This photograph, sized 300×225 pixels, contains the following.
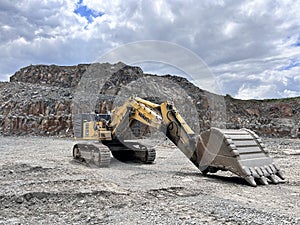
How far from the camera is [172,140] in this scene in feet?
24.3

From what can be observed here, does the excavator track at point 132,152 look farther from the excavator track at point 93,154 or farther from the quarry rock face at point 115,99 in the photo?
the quarry rock face at point 115,99

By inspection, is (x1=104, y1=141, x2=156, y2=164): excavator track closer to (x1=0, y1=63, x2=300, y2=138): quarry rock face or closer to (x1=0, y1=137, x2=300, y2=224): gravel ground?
(x1=0, y1=137, x2=300, y2=224): gravel ground

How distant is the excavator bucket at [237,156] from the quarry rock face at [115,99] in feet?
35.5

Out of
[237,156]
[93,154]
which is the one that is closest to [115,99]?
[93,154]

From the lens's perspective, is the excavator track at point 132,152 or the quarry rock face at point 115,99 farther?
the quarry rock face at point 115,99

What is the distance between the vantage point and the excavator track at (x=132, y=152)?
919cm

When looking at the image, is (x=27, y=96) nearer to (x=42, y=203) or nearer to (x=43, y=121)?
(x=43, y=121)

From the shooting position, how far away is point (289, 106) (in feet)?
115

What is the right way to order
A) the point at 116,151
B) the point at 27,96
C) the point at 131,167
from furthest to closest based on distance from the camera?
1. the point at 27,96
2. the point at 116,151
3. the point at 131,167

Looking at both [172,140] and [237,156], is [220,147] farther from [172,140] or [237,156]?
[172,140]

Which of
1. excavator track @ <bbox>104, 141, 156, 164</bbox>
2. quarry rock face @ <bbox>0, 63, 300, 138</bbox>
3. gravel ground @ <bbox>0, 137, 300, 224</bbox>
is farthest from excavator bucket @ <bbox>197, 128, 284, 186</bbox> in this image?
quarry rock face @ <bbox>0, 63, 300, 138</bbox>

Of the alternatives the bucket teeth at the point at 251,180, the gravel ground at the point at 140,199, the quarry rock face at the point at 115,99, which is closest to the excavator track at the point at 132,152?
the gravel ground at the point at 140,199

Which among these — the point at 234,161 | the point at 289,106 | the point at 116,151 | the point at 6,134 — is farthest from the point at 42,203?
the point at 289,106

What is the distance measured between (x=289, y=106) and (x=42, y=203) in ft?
113
